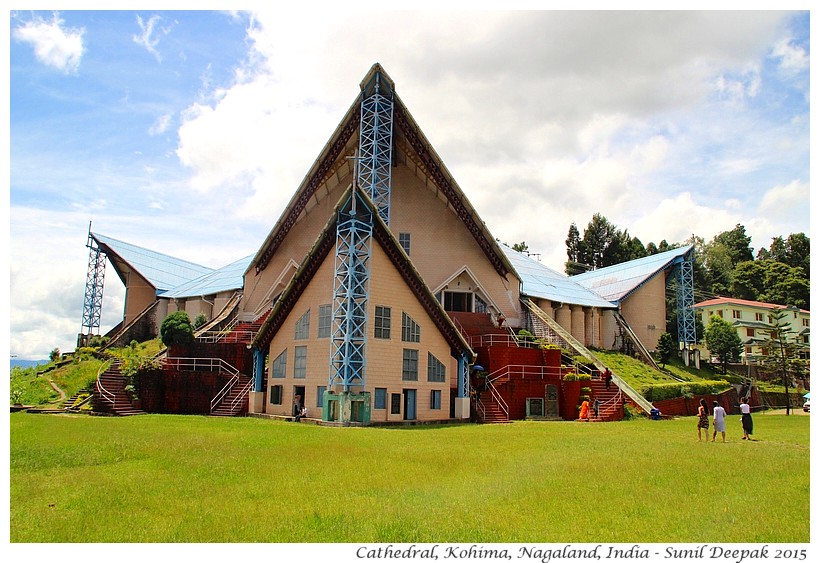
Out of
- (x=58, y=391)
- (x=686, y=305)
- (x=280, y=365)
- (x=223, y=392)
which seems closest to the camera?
(x=280, y=365)

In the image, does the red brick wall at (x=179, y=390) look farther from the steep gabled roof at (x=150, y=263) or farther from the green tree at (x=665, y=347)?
the green tree at (x=665, y=347)

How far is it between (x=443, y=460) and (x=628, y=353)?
40.2m

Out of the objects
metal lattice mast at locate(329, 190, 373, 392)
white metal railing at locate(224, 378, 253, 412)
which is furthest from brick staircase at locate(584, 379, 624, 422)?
white metal railing at locate(224, 378, 253, 412)

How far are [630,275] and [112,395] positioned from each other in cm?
4495

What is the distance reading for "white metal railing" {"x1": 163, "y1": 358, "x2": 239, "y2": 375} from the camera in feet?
119

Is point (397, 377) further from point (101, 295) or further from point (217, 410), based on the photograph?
point (101, 295)

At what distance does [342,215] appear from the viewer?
98.1 feet

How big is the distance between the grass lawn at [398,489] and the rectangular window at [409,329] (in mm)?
9766

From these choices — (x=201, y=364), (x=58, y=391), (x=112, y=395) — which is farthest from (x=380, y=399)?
(x=58, y=391)

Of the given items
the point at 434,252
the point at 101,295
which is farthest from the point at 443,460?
the point at 101,295

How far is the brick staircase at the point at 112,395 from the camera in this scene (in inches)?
1261

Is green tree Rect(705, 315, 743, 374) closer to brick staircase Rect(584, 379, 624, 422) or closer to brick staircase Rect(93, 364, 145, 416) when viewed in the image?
brick staircase Rect(584, 379, 624, 422)

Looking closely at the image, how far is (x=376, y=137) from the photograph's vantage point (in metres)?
38.3

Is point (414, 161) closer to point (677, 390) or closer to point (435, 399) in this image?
point (435, 399)
